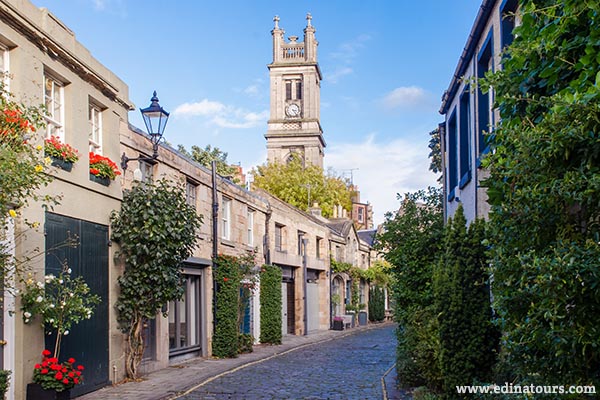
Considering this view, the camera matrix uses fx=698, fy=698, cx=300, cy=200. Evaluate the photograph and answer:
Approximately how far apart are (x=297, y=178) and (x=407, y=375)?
4523cm

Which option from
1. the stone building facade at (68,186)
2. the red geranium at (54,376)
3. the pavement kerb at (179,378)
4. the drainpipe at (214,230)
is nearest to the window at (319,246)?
the pavement kerb at (179,378)

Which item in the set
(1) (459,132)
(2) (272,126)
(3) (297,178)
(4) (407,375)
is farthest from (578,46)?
(2) (272,126)

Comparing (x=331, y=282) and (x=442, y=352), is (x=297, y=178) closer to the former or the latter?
(x=331, y=282)

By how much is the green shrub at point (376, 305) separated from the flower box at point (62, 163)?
34967 mm

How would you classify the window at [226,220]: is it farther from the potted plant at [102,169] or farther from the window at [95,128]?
the window at [95,128]

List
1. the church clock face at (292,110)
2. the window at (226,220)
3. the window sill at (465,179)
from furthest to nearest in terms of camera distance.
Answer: the church clock face at (292,110) < the window at (226,220) < the window sill at (465,179)

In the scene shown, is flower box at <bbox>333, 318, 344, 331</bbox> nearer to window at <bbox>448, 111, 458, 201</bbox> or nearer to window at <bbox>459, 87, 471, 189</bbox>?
window at <bbox>448, 111, 458, 201</bbox>

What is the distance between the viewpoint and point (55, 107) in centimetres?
1199

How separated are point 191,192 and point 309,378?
21.2 ft

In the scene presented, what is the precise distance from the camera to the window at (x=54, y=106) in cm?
1167

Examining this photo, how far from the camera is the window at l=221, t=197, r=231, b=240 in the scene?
21.4 metres

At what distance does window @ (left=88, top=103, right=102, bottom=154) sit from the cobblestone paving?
16.5 ft

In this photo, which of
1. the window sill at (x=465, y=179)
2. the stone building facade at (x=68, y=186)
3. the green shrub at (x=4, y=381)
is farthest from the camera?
the window sill at (x=465, y=179)

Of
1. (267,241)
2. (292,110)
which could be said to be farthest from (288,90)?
(267,241)
